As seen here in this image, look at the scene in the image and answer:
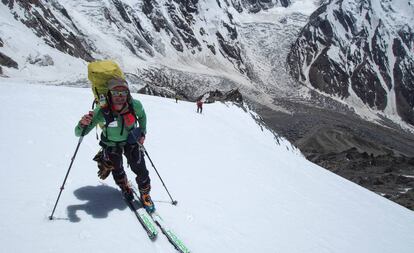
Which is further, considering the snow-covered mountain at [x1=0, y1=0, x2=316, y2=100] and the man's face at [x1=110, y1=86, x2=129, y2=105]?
the snow-covered mountain at [x1=0, y1=0, x2=316, y2=100]

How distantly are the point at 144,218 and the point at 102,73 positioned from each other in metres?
2.46

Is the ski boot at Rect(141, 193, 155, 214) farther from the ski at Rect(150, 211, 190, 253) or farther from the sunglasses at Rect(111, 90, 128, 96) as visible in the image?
the sunglasses at Rect(111, 90, 128, 96)

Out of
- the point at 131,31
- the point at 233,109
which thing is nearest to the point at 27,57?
the point at 233,109

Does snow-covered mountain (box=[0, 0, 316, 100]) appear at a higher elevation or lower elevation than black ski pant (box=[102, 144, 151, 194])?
lower

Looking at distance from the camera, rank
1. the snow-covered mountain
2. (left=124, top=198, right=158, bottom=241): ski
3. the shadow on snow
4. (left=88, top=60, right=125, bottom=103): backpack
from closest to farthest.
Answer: (left=124, top=198, right=158, bottom=241): ski, (left=88, top=60, right=125, bottom=103): backpack, the shadow on snow, the snow-covered mountain

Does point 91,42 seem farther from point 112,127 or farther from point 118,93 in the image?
point 118,93

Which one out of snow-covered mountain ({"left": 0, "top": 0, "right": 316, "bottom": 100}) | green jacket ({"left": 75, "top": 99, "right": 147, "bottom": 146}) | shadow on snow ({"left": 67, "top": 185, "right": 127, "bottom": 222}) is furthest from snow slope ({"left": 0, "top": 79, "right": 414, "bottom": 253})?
snow-covered mountain ({"left": 0, "top": 0, "right": 316, "bottom": 100})

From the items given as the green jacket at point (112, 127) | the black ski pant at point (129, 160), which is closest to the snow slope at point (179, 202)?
the black ski pant at point (129, 160)

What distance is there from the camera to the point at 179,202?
8148mm

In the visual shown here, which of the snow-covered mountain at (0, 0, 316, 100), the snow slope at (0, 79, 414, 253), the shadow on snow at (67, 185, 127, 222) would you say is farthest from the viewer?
the snow-covered mountain at (0, 0, 316, 100)

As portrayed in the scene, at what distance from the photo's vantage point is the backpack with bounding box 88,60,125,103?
6.46 metres

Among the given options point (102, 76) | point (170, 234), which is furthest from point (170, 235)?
point (102, 76)

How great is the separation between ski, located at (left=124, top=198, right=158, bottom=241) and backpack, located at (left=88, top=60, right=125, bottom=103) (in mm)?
2043

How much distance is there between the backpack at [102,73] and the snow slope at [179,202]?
6.63 ft
